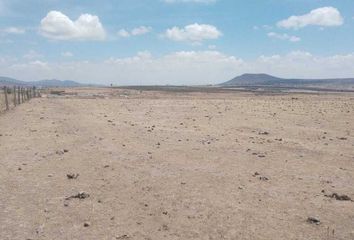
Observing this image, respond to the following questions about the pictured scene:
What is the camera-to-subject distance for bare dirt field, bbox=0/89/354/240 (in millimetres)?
8578

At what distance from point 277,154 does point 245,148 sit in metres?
1.55

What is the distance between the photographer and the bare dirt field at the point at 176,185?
858 centimetres

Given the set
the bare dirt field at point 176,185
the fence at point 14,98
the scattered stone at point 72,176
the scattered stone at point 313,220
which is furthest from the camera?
the fence at point 14,98

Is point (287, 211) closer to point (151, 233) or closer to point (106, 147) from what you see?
point (151, 233)

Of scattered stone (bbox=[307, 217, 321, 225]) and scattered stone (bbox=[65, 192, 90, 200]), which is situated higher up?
scattered stone (bbox=[65, 192, 90, 200])

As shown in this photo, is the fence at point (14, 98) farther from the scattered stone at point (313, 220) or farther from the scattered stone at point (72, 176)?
the scattered stone at point (313, 220)

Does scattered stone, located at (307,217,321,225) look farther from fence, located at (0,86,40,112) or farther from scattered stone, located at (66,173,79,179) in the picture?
fence, located at (0,86,40,112)

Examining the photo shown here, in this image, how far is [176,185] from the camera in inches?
456

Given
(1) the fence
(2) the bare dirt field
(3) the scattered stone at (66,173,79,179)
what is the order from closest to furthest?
(2) the bare dirt field, (3) the scattered stone at (66,173,79,179), (1) the fence

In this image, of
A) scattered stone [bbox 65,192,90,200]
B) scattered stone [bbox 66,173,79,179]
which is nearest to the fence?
scattered stone [bbox 66,173,79,179]

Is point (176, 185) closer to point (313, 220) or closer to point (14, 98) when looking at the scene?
point (313, 220)

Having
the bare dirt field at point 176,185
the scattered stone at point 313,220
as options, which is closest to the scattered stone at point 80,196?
the bare dirt field at point 176,185

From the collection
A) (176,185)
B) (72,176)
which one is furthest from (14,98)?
(176,185)

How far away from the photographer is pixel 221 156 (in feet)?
50.9
